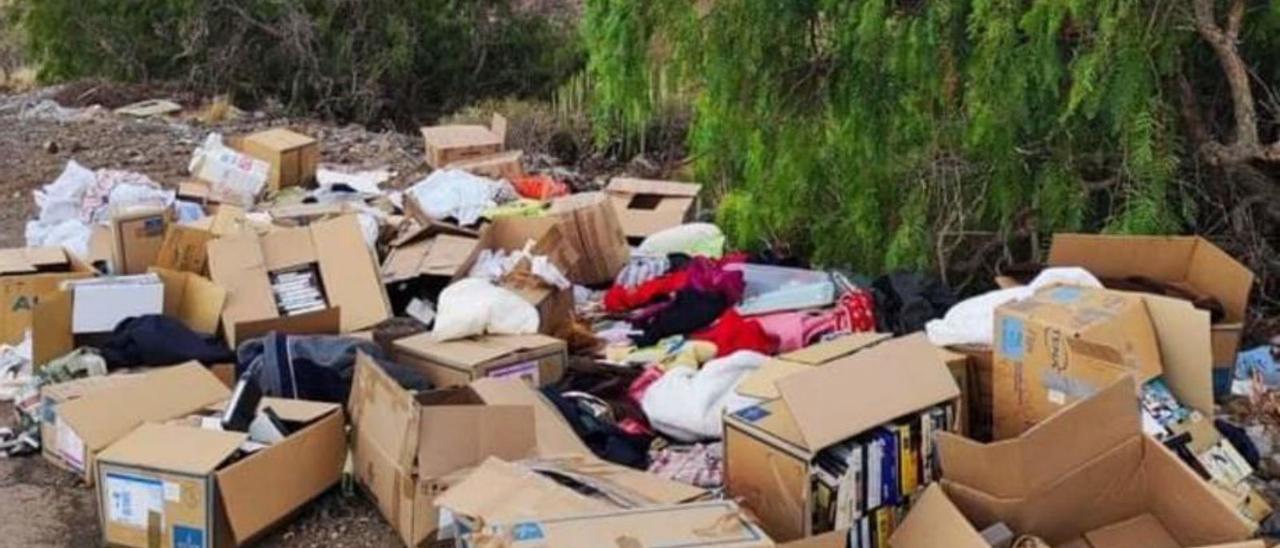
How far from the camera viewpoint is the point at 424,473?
136 inches

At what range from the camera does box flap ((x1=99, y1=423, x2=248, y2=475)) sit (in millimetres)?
3537

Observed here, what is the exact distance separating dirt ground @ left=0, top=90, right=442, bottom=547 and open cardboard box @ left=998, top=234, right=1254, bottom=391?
2.30 meters

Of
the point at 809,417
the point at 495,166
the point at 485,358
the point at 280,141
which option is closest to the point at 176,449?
the point at 485,358

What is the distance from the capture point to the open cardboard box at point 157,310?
4629 mm

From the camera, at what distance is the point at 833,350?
12.5ft

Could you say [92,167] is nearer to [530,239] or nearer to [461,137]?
[461,137]

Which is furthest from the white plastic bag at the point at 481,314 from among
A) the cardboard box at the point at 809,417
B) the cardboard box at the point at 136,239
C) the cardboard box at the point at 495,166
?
the cardboard box at the point at 495,166

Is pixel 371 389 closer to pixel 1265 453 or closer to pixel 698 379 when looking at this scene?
pixel 698 379

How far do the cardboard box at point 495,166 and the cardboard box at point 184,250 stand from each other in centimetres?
192

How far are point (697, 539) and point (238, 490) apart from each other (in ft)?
4.66

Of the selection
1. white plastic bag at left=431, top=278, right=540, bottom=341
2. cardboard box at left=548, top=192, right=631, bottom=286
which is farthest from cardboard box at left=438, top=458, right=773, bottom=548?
cardboard box at left=548, top=192, right=631, bottom=286

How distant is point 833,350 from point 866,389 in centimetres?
50

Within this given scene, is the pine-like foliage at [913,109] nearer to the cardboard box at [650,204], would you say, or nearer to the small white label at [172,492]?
the cardboard box at [650,204]

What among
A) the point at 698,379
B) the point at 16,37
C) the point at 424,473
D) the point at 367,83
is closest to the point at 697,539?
the point at 424,473
